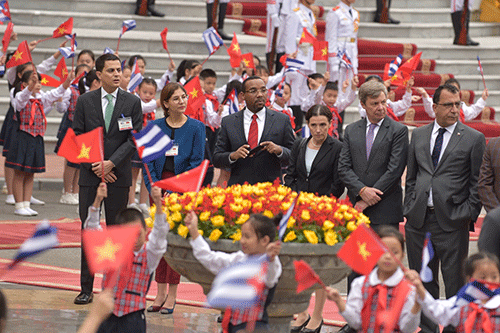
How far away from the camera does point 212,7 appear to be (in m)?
15.8

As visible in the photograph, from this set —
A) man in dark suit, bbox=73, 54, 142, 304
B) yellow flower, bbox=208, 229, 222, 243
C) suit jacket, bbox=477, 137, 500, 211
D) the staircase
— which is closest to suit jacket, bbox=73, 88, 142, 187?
man in dark suit, bbox=73, 54, 142, 304

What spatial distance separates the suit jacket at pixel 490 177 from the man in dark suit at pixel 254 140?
1.59m

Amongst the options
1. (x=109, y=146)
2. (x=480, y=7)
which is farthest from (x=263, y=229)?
(x=480, y=7)

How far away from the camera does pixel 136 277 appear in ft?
15.6

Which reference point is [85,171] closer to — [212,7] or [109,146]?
[109,146]

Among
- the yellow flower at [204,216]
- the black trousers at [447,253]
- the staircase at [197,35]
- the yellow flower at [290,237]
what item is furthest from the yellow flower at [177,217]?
the staircase at [197,35]

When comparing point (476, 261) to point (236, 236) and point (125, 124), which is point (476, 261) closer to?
point (236, 236)

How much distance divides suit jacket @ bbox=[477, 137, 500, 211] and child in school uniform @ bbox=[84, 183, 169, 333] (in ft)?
7.38

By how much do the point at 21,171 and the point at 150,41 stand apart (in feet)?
19.2

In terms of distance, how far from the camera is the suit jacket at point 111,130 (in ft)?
22.3

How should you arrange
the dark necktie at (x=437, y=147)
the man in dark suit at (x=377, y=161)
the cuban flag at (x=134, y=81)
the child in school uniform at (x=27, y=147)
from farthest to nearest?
the cuban flag at (x=134, y=81) → the child in school uniform at (x=27, y=147) → the man in dark suit at (x=377, y=161) → the dark necktie at (x=437, y=147)

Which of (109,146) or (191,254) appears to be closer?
(191,254)

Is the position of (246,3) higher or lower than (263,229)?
lower

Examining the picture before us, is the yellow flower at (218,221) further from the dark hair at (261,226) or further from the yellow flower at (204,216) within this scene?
the dark hair at (261,226)
